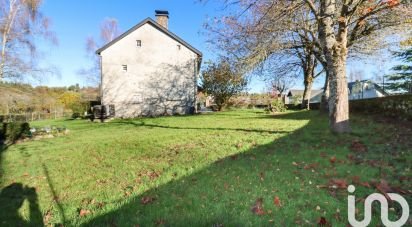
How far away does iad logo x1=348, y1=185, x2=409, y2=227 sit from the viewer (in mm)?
3264

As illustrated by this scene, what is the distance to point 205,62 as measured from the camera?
29.1 m

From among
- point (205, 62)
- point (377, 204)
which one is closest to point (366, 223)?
point (377, 204)

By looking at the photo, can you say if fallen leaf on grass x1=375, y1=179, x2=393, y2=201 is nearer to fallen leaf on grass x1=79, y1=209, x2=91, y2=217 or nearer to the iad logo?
the iad logo

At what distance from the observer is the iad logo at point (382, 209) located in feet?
10.7

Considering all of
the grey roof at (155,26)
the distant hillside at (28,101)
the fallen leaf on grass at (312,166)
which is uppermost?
the grey roof at (155,26)

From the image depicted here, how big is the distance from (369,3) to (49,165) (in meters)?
11.1

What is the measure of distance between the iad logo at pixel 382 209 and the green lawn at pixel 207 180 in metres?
0.10

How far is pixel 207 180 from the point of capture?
5.09m

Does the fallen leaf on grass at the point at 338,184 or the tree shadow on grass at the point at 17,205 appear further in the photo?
the fallen leaf on grass at the point at 338,184

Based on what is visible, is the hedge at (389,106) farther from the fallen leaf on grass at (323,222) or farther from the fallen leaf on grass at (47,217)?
the fallen leaf on grass at (47,217)

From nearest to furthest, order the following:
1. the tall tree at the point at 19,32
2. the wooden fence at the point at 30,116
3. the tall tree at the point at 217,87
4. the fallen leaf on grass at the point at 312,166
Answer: the fallen leaf on grass at the point at 312,166 → the tall tree at the point at 19,32 → the tall tree at the point at 217,87 → the wooden fence at the point at 30,116

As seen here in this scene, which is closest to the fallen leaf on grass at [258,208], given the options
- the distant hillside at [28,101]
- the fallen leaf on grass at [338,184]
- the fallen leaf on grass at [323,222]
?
the fallen leaf on grass at [323,222]

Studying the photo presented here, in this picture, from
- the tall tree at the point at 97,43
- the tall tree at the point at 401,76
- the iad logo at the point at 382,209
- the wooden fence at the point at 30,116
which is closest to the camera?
the iad logo at the point at 382,209

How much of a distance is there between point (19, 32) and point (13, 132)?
37.5ft
